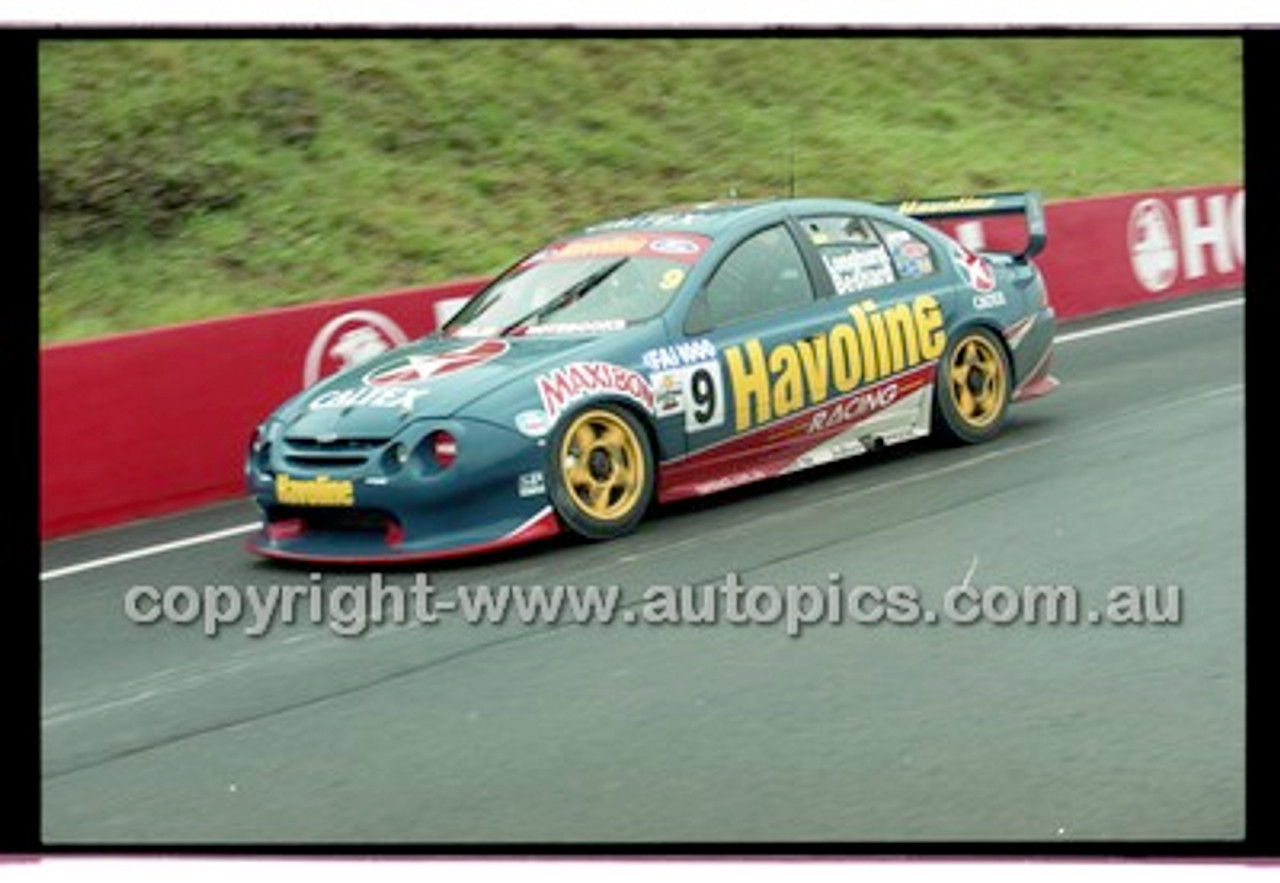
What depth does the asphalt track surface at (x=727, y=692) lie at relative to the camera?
5.62m

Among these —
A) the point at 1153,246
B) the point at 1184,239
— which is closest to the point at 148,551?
the point at 1153,246

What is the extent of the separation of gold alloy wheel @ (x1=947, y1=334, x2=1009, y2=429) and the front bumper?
2742 mm

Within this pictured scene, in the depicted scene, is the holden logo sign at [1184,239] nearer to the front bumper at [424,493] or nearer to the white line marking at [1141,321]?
the white line marking at [1141,321]

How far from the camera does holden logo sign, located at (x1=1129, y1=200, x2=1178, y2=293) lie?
1623cm

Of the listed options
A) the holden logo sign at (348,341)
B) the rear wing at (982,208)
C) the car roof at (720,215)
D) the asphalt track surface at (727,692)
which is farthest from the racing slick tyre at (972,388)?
the holden logo sign at (348,341)

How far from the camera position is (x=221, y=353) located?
36.1ft

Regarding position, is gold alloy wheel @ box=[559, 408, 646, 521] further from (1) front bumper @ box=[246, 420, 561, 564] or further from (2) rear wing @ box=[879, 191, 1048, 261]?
(2) rear wing @ box=[879, 191, 1048, 261]

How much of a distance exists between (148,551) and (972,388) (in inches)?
164

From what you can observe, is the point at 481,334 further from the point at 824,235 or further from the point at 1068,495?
the point at 1068,495

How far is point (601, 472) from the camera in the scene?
29.8 ft

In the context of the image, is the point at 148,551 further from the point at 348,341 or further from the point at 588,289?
the point at 588,289

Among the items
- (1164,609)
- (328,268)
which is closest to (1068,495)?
(1164,609)

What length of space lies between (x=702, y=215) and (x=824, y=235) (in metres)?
0.62

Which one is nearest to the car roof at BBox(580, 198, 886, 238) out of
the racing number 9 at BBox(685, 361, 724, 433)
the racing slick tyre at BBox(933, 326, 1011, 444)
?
the racing number 9 at BBox(685, 361, 724, 433)
